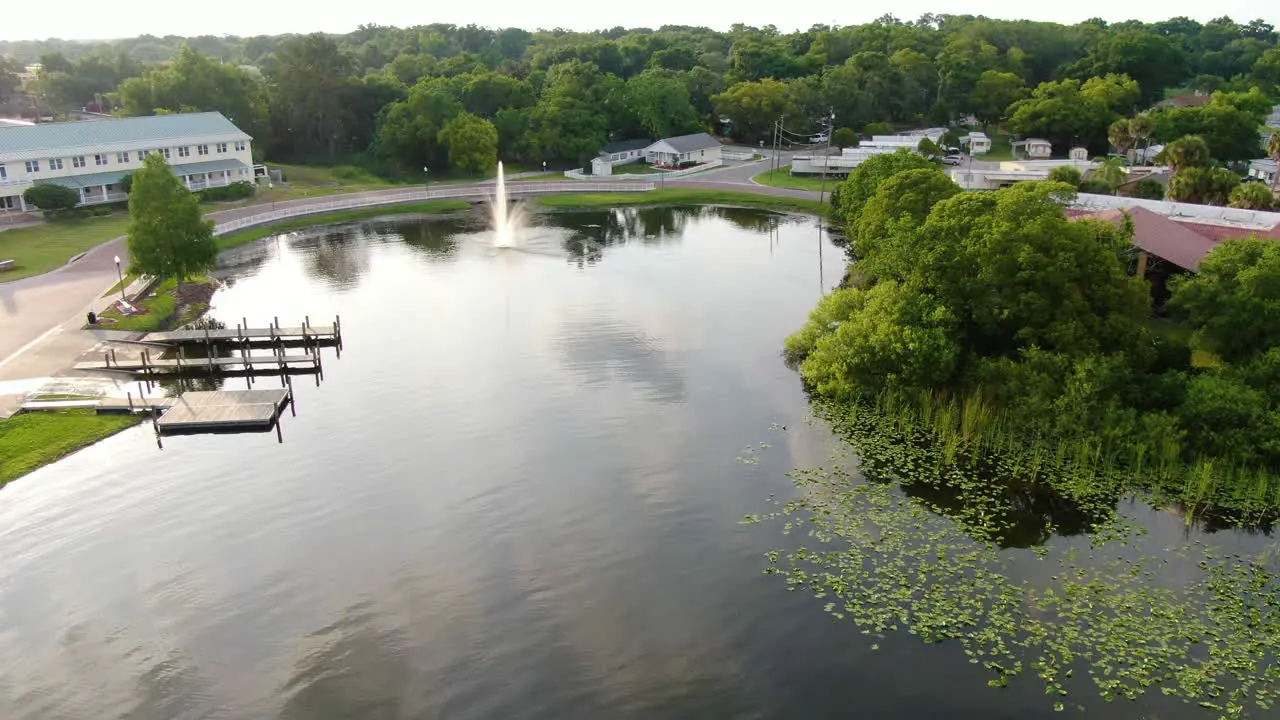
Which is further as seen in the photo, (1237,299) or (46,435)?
(46,435)

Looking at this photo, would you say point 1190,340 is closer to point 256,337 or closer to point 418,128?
point 256,337

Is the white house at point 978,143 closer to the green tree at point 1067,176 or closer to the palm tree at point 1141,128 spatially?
the palm tree at point 1141,128

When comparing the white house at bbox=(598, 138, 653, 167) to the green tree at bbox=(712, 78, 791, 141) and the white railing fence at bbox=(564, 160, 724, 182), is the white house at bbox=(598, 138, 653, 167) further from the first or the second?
the green tree at bbox=(712, 78, 791, 141)

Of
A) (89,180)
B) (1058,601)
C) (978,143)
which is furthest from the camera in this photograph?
(978,143)

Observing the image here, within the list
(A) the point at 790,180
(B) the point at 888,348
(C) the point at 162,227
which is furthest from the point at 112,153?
(B) the point at 888,348

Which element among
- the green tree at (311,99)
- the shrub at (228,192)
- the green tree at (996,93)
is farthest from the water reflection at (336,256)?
the green tree at (996,93)
